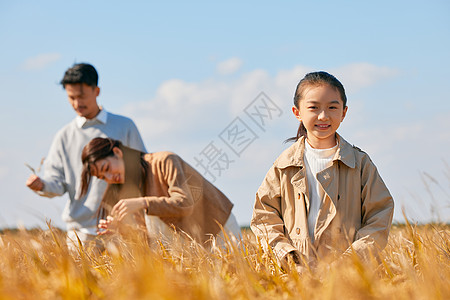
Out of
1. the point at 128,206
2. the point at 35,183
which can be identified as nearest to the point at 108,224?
the point at 128,206

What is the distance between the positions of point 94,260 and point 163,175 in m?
1.29

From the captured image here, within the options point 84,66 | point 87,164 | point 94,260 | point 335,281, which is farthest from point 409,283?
point 84,66

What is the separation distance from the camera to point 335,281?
70.6 inches

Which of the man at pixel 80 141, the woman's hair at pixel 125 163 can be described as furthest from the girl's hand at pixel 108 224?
the man at pixel 80 141

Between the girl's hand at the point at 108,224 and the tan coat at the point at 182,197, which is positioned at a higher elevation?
the tan coat at the point at 182,197

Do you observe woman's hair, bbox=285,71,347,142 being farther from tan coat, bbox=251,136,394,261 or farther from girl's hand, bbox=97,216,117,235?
girl's hand, bbox=97,216,117,235

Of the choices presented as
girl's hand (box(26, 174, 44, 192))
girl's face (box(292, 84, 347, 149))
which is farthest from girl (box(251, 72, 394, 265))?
girl's hand (box(26, 174, 44, 192))

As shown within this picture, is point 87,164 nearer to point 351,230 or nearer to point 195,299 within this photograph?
point 351,230

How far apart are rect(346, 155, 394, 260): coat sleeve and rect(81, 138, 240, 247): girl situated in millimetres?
1557

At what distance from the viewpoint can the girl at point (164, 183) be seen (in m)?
4.23

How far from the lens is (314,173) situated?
9.74 ft

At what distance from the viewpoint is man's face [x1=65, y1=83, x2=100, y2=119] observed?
17.8ft

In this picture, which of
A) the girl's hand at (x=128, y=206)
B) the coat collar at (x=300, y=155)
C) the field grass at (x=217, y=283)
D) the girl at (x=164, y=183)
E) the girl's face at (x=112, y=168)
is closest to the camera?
the field grass at (x=217, y=283)

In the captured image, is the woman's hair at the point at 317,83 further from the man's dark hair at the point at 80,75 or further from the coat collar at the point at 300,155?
the man's dark hair at the point at 80,75
